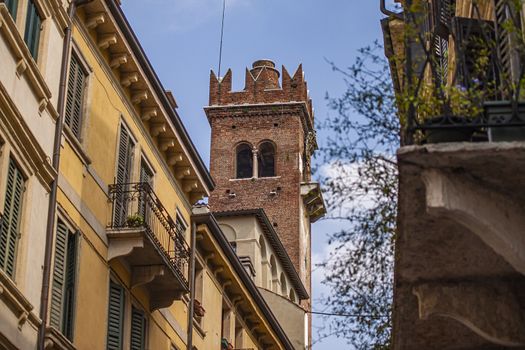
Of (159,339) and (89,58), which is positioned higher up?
(89,58)

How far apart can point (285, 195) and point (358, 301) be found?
56502 millimetres

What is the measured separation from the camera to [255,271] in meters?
39.0

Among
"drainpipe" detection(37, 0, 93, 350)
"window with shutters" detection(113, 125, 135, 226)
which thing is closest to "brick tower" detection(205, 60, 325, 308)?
"window with shutters" detection(113, 125, 135, 226)

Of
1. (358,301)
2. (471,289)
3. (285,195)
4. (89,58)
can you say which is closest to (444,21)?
(358,301)

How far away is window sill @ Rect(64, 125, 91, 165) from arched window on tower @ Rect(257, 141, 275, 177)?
50670 mm

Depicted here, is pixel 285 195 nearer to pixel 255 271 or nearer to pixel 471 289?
pixel 255 271

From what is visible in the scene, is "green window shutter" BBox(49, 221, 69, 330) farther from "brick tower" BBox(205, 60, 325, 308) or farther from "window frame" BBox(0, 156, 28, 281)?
"brick tower" BBox(205, 60, 325, 308)

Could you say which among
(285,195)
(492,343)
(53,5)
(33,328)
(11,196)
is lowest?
(492,343)

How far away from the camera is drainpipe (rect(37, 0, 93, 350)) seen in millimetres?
15883

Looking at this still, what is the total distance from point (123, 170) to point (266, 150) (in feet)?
163

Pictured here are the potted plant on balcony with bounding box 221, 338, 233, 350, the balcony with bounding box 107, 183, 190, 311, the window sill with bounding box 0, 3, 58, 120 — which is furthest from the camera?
the potted plant on balcony with bounding box 221, 338, 233, 350

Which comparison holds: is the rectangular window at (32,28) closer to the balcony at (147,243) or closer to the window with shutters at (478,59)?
the balcony at (147,243)

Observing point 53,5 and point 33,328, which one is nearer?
point 33,328

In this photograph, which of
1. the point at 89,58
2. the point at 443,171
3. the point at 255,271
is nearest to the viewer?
the point at 443,171
